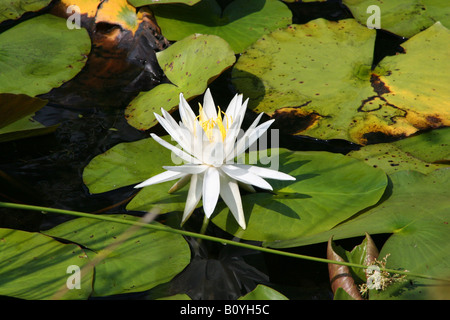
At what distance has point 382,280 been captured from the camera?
168 cm

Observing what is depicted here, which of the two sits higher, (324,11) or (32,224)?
(324,11)

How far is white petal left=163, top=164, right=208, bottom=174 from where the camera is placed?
1.87 m

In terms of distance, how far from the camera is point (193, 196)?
6.65 feet

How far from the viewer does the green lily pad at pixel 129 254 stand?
182 cm

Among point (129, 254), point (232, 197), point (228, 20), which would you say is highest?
point (228, 20)

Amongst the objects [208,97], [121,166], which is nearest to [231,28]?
[208,97]

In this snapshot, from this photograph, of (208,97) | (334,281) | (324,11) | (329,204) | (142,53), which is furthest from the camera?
(324,11)

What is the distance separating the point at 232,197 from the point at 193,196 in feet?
0.60

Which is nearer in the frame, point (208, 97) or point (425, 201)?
point (425, 201)

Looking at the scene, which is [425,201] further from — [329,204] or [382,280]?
[382,280]

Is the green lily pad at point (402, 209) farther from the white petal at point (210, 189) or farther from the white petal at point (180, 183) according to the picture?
the white petal at point (180, 183)

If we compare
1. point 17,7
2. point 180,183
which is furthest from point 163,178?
point 17,7

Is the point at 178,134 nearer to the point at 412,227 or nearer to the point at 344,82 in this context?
the point at 412,227

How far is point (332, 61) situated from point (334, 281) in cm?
173
